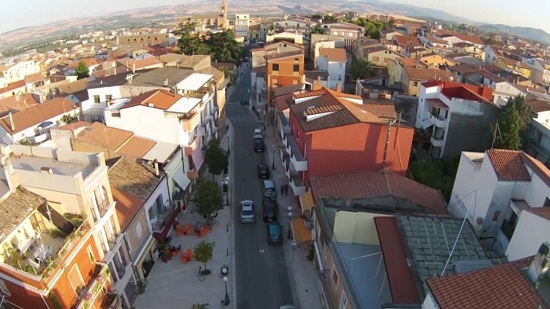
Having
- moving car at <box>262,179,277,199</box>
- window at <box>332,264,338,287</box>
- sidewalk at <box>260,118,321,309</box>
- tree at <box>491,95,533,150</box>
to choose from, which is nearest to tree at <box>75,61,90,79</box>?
moving car at <box>262,179,277,199</box>

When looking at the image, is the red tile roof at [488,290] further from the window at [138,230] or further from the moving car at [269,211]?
the moving car at [269,211]

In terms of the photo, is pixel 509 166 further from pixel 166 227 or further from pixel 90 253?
pixel 90 253

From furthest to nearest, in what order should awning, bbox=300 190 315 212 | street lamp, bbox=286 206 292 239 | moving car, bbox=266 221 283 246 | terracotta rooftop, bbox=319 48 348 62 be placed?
1. terracotta rooftop, bbox=319 48 348 62
2. street lamp, bbox=286 206 292 239
3. moving car, bbox=266 221 283 246
4. awning, bbox=300 190 315 212

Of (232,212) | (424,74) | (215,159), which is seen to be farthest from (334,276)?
(424,74)

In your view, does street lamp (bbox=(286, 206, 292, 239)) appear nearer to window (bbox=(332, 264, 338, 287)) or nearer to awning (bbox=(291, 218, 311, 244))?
awning (bbox=(291, 218, 311, 244))

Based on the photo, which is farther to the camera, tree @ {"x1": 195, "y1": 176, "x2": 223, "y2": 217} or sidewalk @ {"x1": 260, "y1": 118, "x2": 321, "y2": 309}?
tree @ {"x1": 195, "y1": 176, "x2": 223, "y2": 217}

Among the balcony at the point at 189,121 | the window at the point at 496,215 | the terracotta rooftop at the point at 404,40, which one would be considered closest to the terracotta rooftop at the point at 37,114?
the balcony at the point at 189,121

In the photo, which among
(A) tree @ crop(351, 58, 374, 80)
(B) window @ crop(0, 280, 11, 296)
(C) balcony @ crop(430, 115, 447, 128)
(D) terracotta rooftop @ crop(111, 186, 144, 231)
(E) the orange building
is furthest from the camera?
(A) tree @ crop(351, 58, 374, 80)
